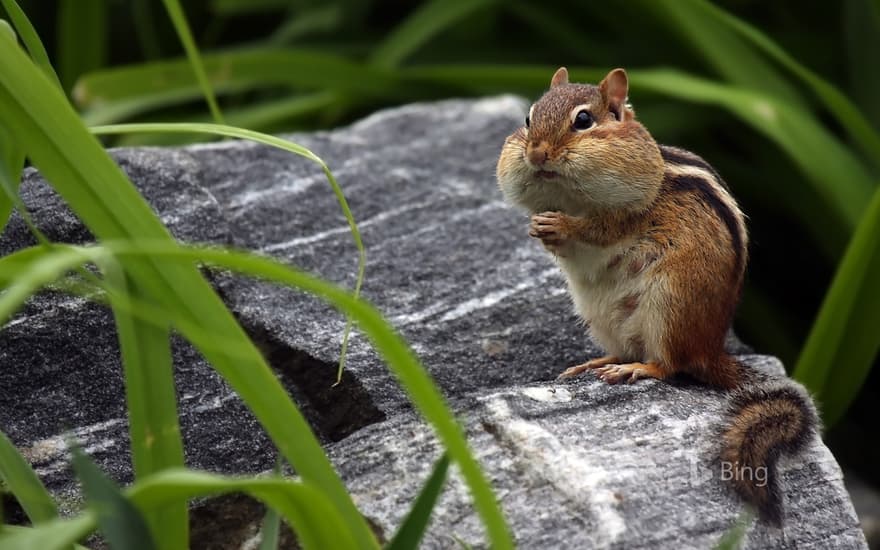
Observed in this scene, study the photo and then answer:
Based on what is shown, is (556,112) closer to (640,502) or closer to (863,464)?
(640,502)

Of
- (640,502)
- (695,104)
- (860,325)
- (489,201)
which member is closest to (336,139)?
(489,201)

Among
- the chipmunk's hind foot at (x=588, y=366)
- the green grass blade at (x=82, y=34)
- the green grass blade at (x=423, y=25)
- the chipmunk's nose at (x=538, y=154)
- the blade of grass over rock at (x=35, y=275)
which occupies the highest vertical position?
the green grass blade at (x=82, y=34)

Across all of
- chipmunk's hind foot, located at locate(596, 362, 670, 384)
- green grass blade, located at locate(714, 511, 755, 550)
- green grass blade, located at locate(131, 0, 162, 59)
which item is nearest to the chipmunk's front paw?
chipmunk's hind foot, located at locate(596, 362, 670, 384)

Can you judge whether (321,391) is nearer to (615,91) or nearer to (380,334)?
(615,91)

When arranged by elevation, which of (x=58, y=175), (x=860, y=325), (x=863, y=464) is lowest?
(x=863, y=464)

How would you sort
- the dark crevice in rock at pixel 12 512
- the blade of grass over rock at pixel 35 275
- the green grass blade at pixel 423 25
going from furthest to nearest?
1. the green grass blade at pixel 423 25
2. the dark crevice in rock at pixel 12 512
3. the blade of grass over rock at pixel 35 275

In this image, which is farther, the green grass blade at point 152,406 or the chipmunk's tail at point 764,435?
the chipmunk's tail at point 764,435

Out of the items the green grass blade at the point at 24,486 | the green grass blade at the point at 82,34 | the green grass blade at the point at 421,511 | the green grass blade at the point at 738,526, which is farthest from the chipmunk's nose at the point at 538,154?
the green grass blade at the point at 82,34

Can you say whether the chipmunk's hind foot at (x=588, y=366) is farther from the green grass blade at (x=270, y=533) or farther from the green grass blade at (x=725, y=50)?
the green grass blade at (x=725, y=50)

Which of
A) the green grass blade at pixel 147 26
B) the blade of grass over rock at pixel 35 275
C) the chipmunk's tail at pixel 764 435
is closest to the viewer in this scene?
the blade of grass over rock at pixel 35 275
